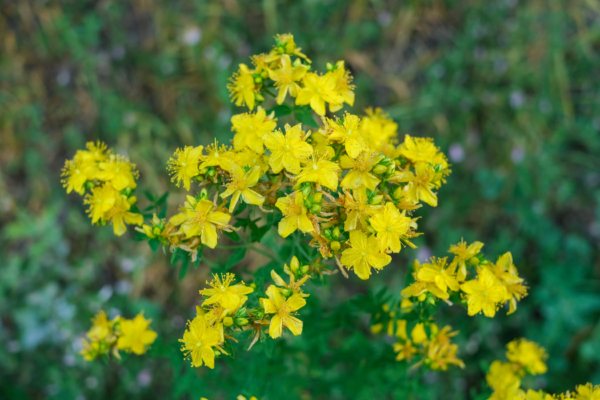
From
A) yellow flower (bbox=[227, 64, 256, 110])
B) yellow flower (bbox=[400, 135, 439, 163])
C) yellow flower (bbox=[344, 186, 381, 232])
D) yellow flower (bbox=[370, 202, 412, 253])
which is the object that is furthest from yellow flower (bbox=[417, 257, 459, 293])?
yellow flower (bbox=[227, 64, 256, 110])

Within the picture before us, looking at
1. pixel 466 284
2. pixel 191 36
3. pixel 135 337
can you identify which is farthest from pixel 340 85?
pixel 191 36

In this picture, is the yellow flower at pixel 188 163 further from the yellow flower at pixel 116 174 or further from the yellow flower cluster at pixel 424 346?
the yellow flower cluster at pixel 424 346

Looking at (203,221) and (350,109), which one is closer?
(203,221)

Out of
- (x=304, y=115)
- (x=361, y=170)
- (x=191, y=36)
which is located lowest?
(x=361, y=170)

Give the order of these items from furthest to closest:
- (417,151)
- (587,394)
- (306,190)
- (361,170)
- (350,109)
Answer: (350,109) → (417,151) → (587,394) → (361,170) → (306,190)

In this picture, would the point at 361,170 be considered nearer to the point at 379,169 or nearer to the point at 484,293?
the point at 379,169

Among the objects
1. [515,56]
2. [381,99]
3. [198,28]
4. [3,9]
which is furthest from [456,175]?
[3,9]

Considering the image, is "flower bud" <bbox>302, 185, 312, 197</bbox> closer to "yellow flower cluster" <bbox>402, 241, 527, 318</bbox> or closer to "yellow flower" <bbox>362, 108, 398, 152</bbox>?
"yellow flower" <bbox>362, 108, 398, 152</bbox>
